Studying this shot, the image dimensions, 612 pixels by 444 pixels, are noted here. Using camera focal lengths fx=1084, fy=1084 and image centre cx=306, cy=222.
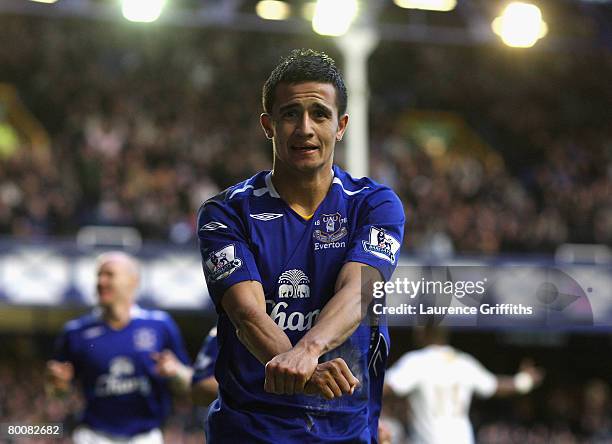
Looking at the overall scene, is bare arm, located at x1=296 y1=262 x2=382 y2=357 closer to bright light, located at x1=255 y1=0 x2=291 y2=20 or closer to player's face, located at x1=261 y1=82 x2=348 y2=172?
player's face, located at x1=261 y1=82 x2=348 y2=172

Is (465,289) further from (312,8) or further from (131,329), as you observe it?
(312,8)

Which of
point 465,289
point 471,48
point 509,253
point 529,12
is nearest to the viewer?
point 465,289

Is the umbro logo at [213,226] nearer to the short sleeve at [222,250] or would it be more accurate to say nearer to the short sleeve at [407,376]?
the short sleeve at [222,250]

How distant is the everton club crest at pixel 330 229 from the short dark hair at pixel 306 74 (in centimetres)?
34

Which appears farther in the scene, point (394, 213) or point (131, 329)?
point (131, 329)

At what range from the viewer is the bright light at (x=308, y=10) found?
16.1 meters

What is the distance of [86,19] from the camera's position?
76.5ft

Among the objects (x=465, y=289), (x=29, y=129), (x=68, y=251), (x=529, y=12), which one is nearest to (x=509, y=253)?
(x=529, y=12)

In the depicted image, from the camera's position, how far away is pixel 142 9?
45.8 feet

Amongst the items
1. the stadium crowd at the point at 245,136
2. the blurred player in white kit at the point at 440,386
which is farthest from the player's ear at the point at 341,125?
the stadium crowd at the point at 245,136

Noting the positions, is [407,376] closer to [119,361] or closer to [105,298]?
[119,361]

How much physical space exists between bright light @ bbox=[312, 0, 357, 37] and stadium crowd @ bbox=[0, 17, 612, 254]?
378 centimetres

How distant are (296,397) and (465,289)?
102 centimetres

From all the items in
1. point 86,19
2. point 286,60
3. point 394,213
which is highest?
point 86,19
